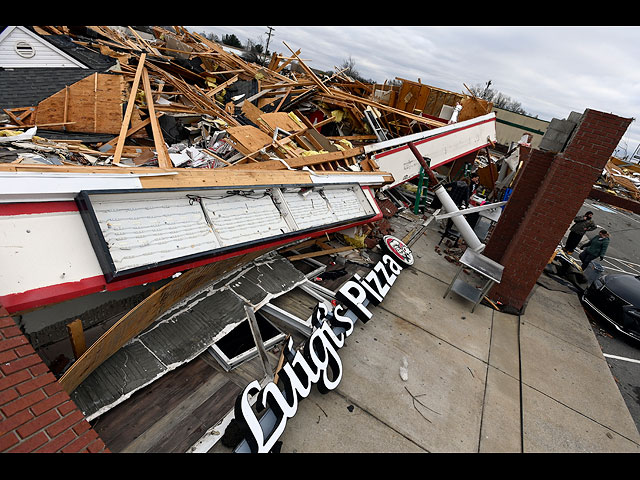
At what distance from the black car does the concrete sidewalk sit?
83cm

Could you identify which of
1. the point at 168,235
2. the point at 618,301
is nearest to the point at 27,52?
the point at 168,235

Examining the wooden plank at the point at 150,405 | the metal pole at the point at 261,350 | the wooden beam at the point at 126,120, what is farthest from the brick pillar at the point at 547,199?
the wooden beam at the point at 126,120

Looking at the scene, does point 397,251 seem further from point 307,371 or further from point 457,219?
point 307,371

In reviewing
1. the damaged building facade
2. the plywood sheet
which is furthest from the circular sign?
the plywood sheet

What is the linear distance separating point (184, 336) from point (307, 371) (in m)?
1.55

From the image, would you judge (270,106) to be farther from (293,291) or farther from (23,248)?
(23,248)

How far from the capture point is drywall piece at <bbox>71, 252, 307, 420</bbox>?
120 inches

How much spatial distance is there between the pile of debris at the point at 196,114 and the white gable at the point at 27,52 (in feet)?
0.53

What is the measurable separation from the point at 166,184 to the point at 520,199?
723 cm

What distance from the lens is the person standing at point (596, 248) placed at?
929 cm

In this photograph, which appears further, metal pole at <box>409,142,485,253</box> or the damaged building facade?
metal pole at <box>409,142,485,253</box>

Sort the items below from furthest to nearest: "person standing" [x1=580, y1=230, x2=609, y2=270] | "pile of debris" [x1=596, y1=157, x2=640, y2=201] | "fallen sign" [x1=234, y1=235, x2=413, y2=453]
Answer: "pile of debris" [x1=596, y1=157, x2=640, y2=201] < "person standing" [x1=580, y1=230, x2=609, y2=270] < "fallen sign" [x1=234, y1=235, x2=413, y2=453]

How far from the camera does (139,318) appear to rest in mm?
3326

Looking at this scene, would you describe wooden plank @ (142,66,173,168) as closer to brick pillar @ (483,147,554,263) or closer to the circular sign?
→ the circular sign
